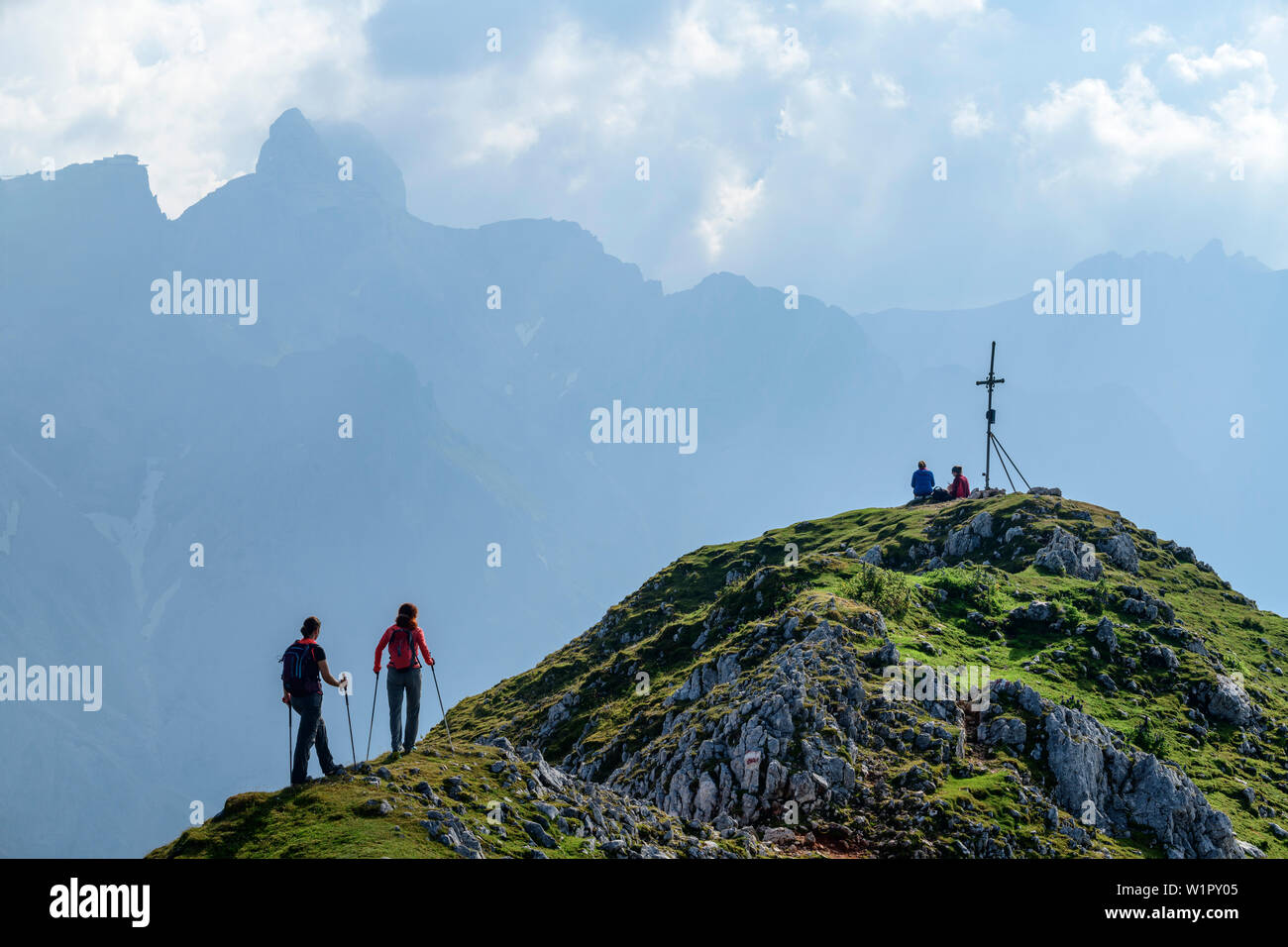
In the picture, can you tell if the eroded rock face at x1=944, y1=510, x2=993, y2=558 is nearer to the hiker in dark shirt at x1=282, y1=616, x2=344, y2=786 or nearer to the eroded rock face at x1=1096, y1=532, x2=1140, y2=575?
the eroded rock face at x1=1096, y1=532, x2=1140, y2=575

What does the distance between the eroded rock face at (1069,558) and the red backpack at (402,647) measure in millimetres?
40044

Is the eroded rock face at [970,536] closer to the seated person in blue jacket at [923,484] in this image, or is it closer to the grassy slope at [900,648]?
the grassy slope at [900,648]

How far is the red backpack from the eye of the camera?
24.8m

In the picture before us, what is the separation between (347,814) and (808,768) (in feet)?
58.7

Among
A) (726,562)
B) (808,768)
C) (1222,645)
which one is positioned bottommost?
(808,768)

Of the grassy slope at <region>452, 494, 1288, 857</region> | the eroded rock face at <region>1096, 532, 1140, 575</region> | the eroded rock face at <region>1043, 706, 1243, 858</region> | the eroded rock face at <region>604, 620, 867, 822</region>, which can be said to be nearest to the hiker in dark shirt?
the eroded rock face at <region>604, 620, 867, 822</region>

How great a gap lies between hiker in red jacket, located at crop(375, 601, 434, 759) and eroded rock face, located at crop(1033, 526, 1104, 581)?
39738 millimetres

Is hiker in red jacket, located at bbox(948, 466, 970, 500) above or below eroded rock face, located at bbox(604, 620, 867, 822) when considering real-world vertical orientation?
above

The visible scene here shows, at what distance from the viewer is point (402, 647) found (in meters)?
24.8
